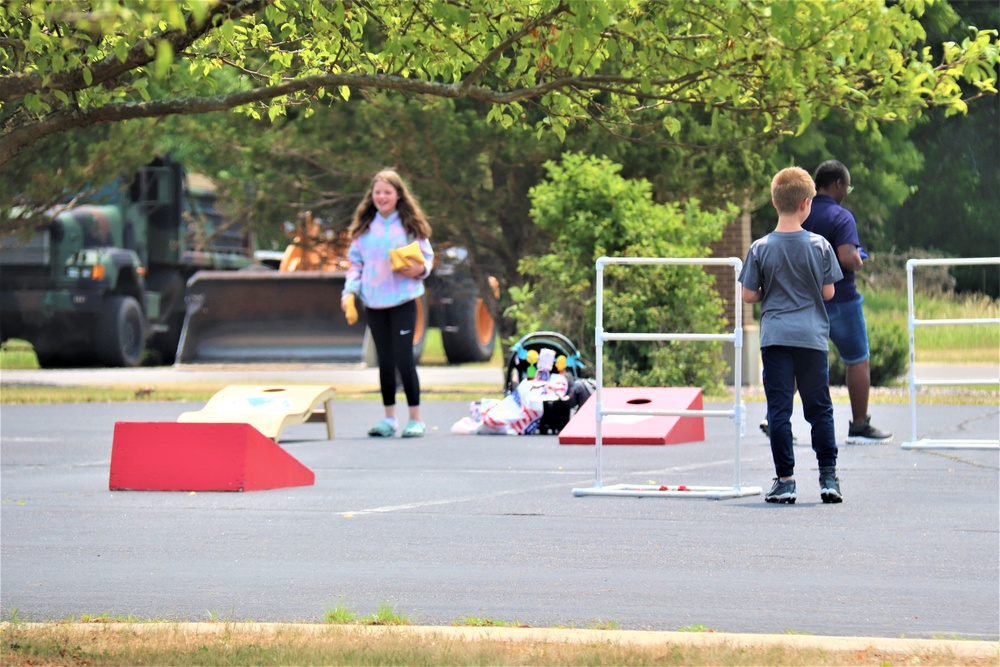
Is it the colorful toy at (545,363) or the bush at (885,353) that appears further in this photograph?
the bush at (885,353)

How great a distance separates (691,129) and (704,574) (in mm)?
11152

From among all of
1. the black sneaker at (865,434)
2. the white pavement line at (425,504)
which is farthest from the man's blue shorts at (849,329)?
the white pavement line at (425,504)

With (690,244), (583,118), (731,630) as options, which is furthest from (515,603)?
(690,244)

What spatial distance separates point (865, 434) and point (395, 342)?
3.63 meters

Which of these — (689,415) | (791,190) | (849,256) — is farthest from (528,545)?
(849,256)

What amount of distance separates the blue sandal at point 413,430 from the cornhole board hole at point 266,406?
679 millimetres

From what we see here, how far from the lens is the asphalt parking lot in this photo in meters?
5.72

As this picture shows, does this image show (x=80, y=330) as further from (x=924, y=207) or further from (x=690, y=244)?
(x=924, y=207)

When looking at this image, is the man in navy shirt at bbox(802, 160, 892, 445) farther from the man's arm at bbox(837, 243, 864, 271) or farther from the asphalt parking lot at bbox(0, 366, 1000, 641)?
the asphalt parking lot at bbox(0, 366, 1000, 641)

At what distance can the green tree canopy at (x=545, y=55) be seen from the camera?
16.7 ft

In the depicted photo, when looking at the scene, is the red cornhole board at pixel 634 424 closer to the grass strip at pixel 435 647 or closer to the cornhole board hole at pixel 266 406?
the cornhole board hole at pixel 266 406

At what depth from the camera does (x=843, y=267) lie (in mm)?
10367

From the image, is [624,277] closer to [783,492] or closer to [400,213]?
[400,213]

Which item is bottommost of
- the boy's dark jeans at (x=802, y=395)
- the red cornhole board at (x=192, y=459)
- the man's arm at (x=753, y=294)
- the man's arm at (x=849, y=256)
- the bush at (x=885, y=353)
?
the bush at (x=885, y=353)
